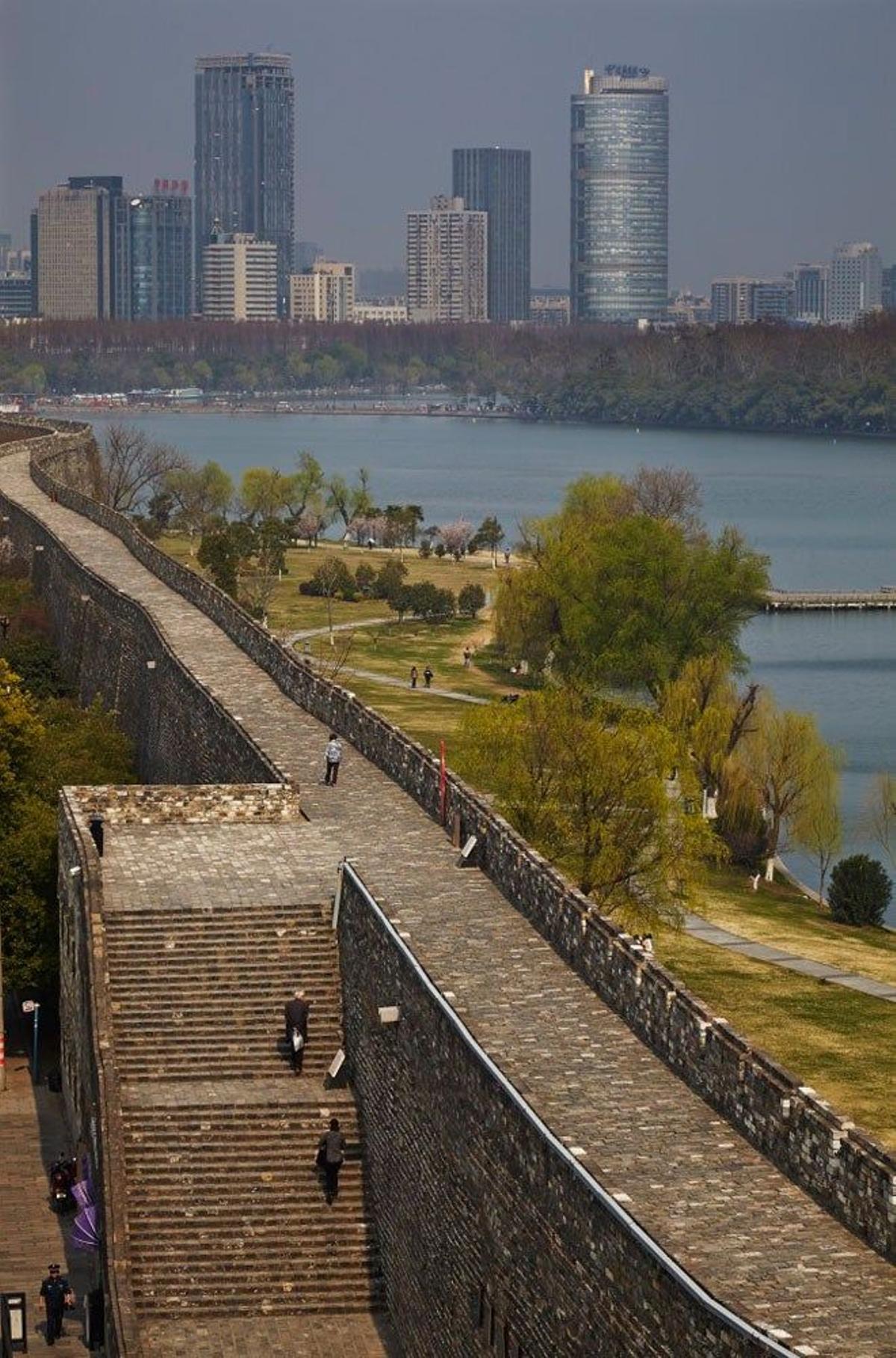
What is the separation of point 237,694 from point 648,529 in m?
29.2

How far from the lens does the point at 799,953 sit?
3291 centimetres

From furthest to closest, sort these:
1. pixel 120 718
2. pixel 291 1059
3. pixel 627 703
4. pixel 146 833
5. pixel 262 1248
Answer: pixel 627 703
pixel 120 718
pixel 146 833
pixel 291 1059
pixel 262 1248

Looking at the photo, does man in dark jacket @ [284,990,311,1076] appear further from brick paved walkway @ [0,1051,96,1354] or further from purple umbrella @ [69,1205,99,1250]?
brick paved walkway @ [0,1051,96,1354]

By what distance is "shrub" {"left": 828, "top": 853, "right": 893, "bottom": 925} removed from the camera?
37.1 m

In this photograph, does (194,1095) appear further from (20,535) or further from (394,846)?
(20,535)

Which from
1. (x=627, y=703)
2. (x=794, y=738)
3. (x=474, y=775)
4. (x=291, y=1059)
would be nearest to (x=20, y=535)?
(x=627, y=703)

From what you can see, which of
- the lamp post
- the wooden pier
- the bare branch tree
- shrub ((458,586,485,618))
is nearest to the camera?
the lamp post

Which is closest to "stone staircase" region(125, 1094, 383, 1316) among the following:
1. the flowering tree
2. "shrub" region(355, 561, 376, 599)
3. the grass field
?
the grass field

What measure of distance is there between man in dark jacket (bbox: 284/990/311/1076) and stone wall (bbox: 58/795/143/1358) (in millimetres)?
1142

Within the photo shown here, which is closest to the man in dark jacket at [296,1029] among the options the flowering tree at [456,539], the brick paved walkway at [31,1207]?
the brick paved walkway at [31,1207]

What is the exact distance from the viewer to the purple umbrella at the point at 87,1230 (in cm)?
1872

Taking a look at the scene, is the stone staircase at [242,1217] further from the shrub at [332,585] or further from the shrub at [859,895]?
the shrub at [332,585]

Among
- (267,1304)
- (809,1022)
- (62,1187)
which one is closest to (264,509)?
(809,1022)

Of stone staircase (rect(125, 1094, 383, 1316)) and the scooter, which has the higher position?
stone staircase (rect(125, 1094, 383, 1316))
